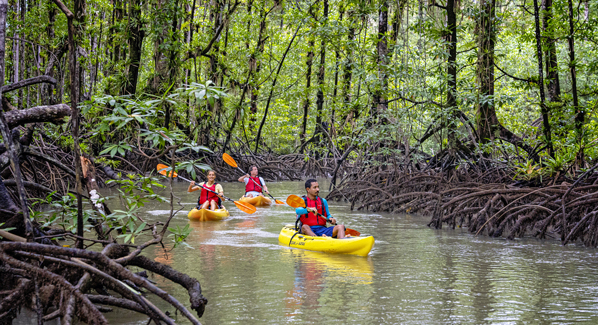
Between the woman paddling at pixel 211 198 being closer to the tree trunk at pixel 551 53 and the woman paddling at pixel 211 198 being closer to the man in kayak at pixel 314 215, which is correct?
the man in kayak at pixel 314 215

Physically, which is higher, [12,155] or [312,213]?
[12,155]

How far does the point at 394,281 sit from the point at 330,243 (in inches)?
63.5

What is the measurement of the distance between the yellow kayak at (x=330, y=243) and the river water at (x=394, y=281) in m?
0.11

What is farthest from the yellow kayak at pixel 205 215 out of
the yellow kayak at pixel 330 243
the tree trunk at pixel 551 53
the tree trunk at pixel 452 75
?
the tree trunk at pixel 551 53

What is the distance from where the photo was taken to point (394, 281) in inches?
190

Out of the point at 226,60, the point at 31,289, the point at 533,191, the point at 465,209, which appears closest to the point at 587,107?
the point at 533,191

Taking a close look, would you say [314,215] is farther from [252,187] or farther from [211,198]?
[252,187]

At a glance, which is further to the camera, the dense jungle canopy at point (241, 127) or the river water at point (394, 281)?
the river water at point (394, 281)

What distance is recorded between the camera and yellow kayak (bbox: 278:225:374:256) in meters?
6.02

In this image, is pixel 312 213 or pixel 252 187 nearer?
pixel 312 213

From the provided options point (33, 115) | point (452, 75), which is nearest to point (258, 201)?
point (452, 75)

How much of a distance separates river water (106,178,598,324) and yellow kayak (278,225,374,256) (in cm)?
11

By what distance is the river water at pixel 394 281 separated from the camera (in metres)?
3.73

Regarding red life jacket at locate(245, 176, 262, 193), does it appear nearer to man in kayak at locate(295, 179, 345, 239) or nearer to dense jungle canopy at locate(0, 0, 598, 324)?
dense jungle canopy at locate(0, 0, 598, 324)
